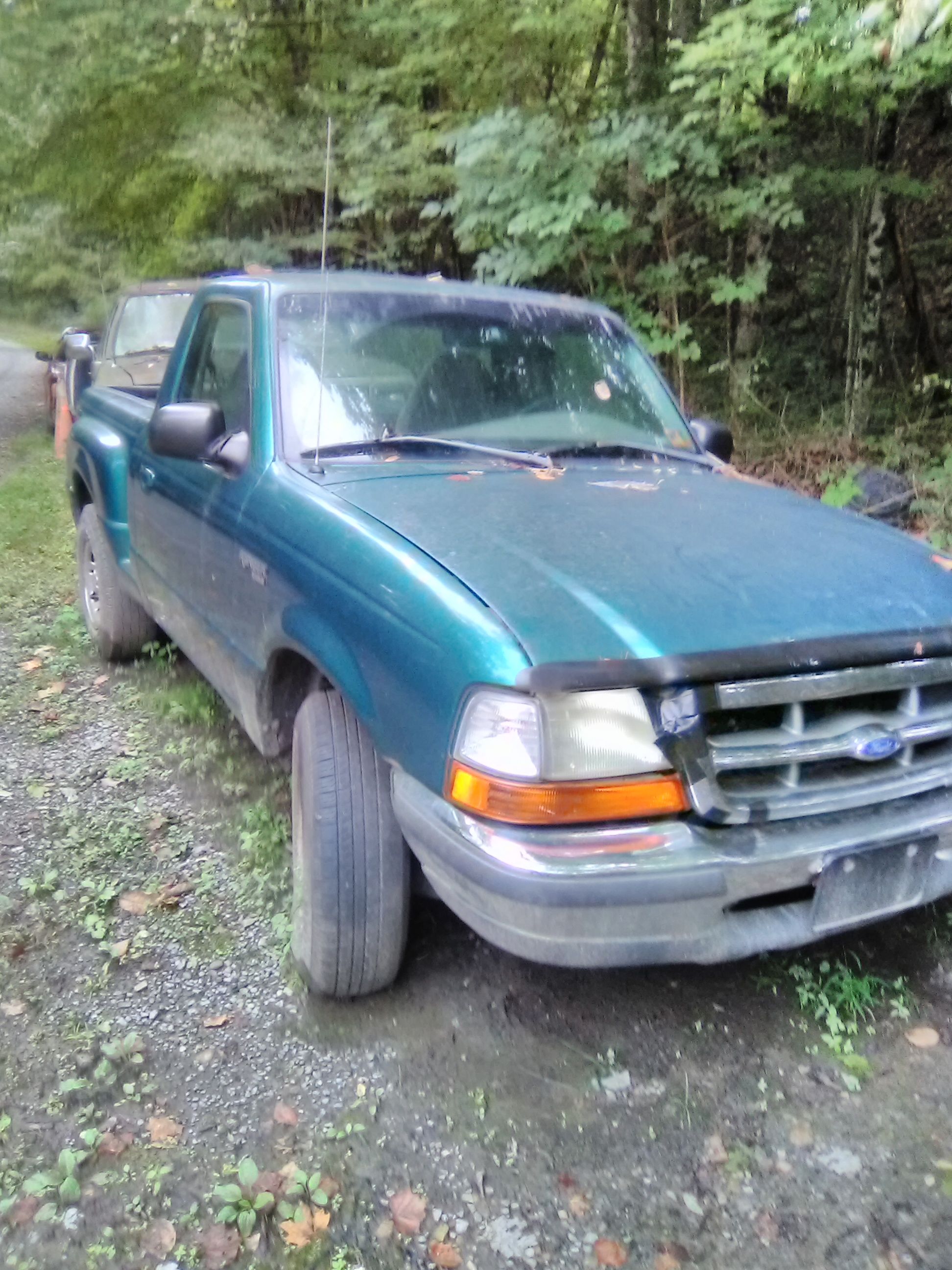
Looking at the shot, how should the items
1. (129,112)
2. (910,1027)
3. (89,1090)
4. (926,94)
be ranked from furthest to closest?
(129,112) < (926,94) < (910,1027) < (89,1090)

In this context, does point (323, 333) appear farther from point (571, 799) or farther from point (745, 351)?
point (745, 351)

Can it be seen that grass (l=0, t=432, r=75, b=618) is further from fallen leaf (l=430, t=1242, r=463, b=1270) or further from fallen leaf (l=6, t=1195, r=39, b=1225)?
fallen leaf (l=430, t=1242, r=463, b=1270)

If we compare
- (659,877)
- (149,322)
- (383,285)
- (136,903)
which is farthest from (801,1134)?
(149,322)

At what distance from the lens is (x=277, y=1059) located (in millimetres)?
2533

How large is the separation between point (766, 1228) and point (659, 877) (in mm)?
771

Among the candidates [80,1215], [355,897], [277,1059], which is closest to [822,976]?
[355,897]

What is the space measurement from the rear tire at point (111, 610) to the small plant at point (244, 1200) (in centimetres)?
307

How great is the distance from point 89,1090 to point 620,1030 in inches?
51.6

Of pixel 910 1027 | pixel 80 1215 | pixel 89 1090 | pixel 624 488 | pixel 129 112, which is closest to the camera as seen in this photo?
pixel 80 1215

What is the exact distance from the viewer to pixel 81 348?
7.89 meters

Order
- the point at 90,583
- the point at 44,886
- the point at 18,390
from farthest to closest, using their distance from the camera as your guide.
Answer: the point at 18,390 → the point at 90,583 → the point at 44,886

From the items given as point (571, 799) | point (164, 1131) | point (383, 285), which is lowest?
point (164, 1131)

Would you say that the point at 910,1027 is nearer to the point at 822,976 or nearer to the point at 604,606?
the point at 822,976

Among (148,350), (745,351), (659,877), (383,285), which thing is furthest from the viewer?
(745,351)
